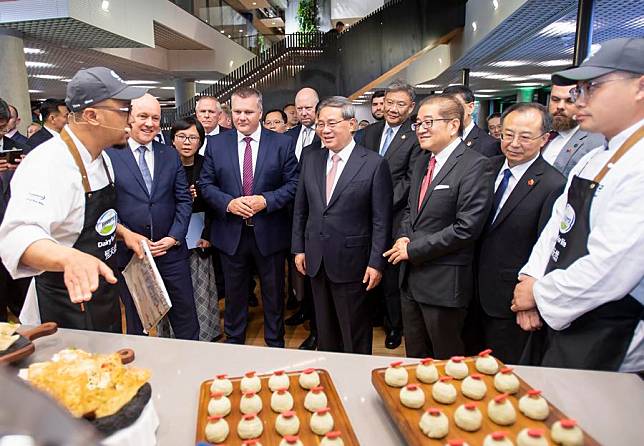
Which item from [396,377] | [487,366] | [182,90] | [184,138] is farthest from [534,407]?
[182,90]

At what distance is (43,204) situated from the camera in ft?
4.73

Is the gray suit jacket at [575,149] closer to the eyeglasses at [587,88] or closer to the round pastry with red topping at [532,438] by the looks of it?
the eyeglasses at [587,88]

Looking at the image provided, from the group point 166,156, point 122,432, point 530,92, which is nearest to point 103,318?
point 122,432

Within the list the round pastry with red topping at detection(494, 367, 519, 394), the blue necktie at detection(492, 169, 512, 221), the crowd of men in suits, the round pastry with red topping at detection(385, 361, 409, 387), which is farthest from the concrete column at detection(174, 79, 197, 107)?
the round pastry with red topping at detection(494, 367, 519, 394)

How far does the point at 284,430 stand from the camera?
94 cm

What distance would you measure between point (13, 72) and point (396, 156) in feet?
20.3

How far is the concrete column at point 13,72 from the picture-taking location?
6445 millimetres

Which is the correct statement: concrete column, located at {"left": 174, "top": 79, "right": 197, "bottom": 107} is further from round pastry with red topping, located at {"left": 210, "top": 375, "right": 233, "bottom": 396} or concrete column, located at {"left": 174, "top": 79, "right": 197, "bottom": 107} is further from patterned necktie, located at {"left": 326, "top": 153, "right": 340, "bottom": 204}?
round pastry with red topping, located at {"left": 210, "top": 375, "right": 233, "bottom": 396}

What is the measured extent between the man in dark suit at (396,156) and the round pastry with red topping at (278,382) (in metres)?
2.22

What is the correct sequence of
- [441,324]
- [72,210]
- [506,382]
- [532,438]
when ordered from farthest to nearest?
[441,324]
[72,210]
[506,382]
[532,438]

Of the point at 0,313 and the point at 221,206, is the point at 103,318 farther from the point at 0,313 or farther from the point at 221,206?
the point at 0,313

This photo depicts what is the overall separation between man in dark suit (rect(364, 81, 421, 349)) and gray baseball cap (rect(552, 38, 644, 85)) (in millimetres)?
1778

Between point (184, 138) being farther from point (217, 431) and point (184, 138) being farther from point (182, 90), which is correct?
point (182, 90)

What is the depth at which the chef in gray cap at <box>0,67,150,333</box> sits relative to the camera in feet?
4.47
